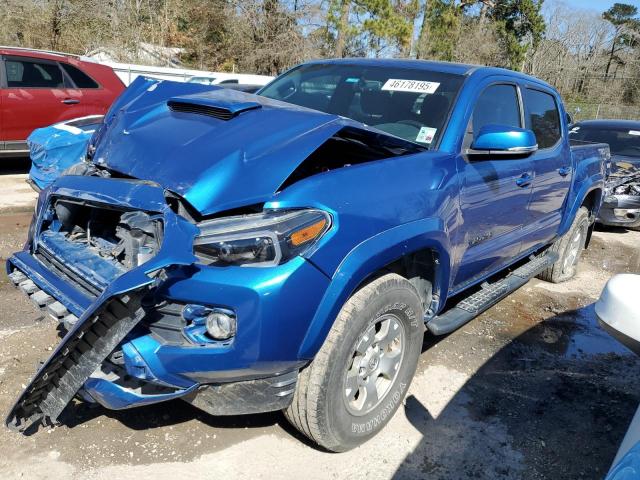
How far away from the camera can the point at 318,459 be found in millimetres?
2789

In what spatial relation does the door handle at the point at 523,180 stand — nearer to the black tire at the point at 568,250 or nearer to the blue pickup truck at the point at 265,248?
the blue pickup truck at the point at 265,248

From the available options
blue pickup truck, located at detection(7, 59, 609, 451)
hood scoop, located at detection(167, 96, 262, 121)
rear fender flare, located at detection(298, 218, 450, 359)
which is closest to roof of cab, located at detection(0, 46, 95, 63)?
→ blue pickup truck, located at detection(7, 59, 609, 451)

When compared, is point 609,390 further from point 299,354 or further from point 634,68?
point 634,68

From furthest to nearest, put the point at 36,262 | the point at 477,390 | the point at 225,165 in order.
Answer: the point at 477,390 < the point at 36,262 < the point at 225,165

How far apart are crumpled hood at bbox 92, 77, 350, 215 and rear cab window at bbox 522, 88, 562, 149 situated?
7.06 feet

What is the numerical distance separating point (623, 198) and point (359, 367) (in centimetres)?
716

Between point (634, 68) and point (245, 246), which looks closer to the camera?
point (245, 246)

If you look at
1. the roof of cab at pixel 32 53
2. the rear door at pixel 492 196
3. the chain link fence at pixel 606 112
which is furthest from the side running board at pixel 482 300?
the chain link fence at pixel 606 112

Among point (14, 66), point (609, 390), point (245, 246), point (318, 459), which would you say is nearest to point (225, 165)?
point (245, 246)

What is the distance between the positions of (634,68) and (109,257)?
1798 inches

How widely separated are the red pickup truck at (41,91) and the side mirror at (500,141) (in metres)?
7.08

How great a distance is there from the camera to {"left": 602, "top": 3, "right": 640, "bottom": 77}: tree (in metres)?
43.3

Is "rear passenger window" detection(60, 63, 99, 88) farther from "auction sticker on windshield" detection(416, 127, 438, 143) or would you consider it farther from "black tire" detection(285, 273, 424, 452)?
"black tire" detection(285, 273, 424, 452)

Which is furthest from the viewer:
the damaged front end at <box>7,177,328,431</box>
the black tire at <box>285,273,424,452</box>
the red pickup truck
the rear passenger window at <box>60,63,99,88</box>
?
the rear passenger window at <box>60,63,99,88</box>
